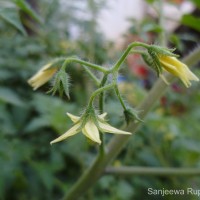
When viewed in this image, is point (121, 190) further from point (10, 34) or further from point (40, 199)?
point (10, 34)

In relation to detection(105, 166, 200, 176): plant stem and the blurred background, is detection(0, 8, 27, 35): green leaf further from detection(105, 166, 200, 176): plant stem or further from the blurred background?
detection(105, 166, 200, 176): plant stem

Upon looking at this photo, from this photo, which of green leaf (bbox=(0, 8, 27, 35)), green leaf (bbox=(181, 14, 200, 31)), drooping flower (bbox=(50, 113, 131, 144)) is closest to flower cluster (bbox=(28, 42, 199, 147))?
drooping flower (bbox=(50, 113, 131, 144))

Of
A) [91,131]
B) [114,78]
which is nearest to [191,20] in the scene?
[114,78]

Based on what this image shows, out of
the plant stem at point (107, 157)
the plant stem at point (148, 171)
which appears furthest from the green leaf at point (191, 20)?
the plant stem at point (148, 171)

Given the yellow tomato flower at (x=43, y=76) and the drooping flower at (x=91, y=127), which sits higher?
the drooping flower at (x=91, y=127)

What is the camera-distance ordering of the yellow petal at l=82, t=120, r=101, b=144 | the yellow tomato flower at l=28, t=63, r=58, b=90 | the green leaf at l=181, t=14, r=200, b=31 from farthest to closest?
the green leaf at l=181, t=14, r=200, b=31 < the yellow tomato flower at l=28, t=63, r=58, b=90 < the yellow petal at l=82, t=120, r=101, b=144

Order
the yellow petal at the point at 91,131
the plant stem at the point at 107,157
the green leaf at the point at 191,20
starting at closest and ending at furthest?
the yellow petal at the point at 91,131
the plant stem at the point at 107,157
the green leaf at the point at 191,20

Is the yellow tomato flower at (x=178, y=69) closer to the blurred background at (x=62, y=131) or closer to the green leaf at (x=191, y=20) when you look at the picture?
the blurred background at (x=62, y=131)

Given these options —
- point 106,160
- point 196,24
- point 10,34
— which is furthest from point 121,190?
point 10,34
